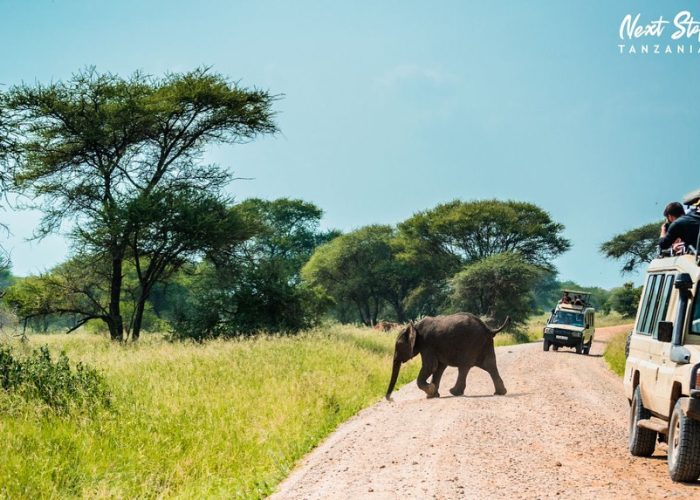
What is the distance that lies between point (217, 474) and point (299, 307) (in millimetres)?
22235

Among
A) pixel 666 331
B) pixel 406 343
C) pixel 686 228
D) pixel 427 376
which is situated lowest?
pixel 427 376

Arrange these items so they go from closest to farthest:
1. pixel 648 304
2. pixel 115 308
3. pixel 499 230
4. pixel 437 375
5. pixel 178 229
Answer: pixel 648 304 → pixel 437 375 → pixel 178 229 → pixel 115 308 → pixel 499 230

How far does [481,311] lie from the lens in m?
53.2

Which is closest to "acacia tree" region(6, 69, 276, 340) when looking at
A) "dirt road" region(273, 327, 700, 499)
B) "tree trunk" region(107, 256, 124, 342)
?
"tree trunk" region(107, 256, 124, 342)

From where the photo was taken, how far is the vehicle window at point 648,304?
9367 millimetres

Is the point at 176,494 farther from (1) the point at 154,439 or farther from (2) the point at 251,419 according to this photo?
(2) the point at 251,419

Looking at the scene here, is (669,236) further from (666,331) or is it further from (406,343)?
(406,343)

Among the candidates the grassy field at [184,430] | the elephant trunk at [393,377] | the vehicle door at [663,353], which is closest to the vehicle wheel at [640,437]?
the vehicle door at [663,353]

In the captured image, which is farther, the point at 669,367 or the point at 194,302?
the point at 194,302

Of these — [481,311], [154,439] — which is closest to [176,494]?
[154,439]

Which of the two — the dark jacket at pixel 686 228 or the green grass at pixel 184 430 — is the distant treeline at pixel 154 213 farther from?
the dark jacket at pixel 686 228

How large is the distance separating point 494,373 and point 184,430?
23.3ft

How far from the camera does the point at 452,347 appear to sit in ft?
50.7

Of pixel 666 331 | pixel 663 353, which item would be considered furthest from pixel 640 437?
pixel 666 331
